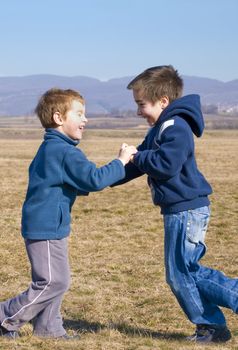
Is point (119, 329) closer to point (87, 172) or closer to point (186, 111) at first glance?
point (87, 172)

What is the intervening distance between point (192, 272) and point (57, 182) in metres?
1.17

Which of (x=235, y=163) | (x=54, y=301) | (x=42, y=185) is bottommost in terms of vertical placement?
(x=235, y=163)

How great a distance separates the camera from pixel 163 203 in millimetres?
5082

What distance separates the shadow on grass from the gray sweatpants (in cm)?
60

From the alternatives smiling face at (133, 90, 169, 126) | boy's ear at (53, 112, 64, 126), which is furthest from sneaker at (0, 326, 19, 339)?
smiling face at (133, 90, 169, 126)

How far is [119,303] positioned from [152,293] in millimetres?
532

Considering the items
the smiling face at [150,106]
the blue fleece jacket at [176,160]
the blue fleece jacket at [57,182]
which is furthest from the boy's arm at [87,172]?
the smiling face at [150,106]

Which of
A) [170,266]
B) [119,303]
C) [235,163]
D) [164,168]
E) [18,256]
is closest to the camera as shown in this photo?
[164,168]

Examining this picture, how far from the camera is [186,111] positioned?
197 inches

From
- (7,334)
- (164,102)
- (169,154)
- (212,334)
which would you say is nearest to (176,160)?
(169,154)

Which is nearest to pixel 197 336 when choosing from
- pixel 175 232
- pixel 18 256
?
pixel 175 232

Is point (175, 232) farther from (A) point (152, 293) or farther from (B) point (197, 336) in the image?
(A) point (152, 293)

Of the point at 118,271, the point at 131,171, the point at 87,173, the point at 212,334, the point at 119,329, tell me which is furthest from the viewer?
the point at 118,271

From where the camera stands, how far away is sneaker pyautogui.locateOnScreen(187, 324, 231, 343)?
5320 mm
